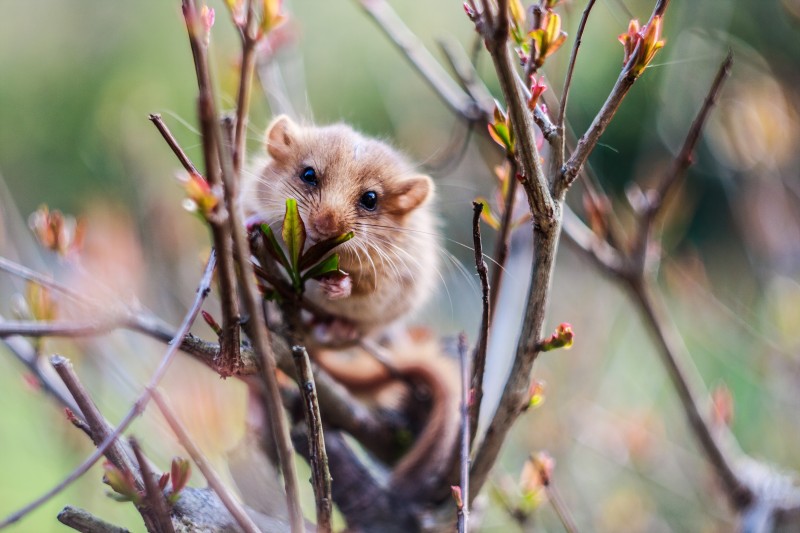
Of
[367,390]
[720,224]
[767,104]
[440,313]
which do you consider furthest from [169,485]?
[720,224]

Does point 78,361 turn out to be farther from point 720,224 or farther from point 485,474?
point 720,224

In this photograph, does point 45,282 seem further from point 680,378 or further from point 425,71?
point 680,378

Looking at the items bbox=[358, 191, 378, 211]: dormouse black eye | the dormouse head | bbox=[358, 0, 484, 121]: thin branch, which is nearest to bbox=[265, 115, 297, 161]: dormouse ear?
the dormouse head

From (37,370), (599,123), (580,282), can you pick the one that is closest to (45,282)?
(37,370)

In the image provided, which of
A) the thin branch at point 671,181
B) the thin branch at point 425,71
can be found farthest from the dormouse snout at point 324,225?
the thin branch at point 671,181

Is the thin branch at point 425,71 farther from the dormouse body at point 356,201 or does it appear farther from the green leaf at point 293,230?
the green leaf at point 293,230
